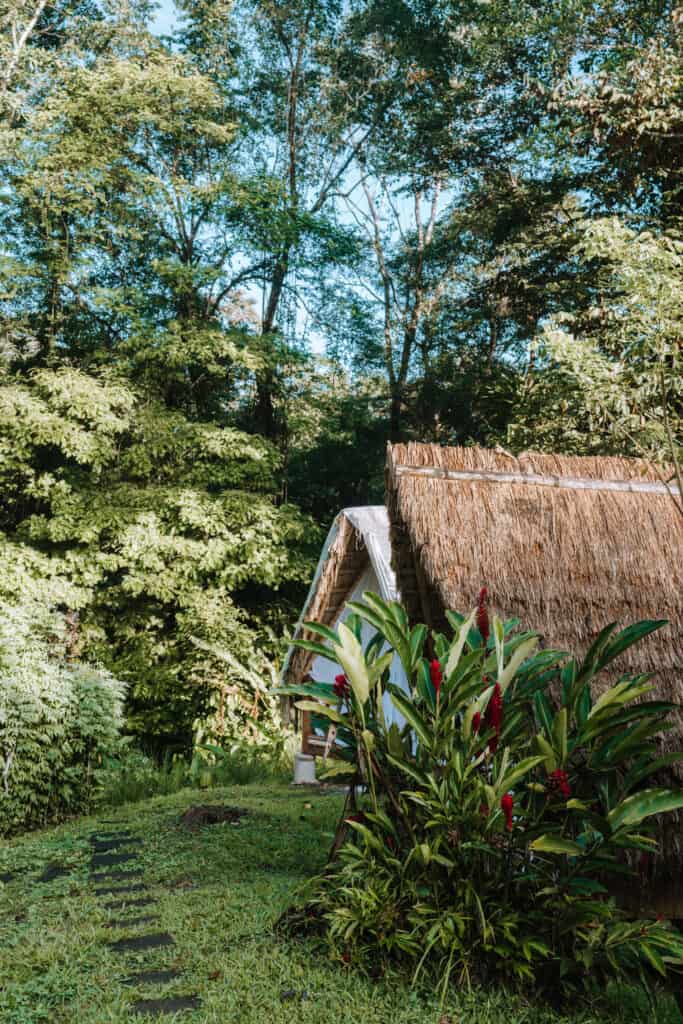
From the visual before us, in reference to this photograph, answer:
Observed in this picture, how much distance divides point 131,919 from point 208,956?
0.65m

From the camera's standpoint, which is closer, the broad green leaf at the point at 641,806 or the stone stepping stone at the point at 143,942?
the broad green leaf at the point at 641,806

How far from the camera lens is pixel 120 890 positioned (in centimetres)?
394

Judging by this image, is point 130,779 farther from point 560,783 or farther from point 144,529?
point 560,783

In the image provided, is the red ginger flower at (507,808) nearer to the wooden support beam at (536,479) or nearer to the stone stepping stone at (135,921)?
the stone stepping stone at (135,921)

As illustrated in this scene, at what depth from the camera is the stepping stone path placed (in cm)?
251

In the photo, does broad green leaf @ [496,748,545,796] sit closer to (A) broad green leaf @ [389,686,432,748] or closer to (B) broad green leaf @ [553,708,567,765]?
(B) broad green leaf @ [553,708,567,765]

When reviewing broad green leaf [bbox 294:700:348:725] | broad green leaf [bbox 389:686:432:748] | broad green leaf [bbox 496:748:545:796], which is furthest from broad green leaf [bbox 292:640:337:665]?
broad green leaf [bbox 496:748:545:796]

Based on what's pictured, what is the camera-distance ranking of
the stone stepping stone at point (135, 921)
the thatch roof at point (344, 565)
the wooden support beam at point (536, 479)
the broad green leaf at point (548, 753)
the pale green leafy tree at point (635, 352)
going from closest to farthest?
the broad green leaf at point (548, 753) < the stone stepping stone at point (135, 921) < the wooden support beam at point (536, 479) < the thatch roof at point (344, 565) < the pale green leafy tree at point (635, 352)

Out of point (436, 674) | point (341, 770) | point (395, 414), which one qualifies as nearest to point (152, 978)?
point (341, 770)

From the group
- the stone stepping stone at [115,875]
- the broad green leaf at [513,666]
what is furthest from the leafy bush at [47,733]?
the broad green leaf at [513,666]

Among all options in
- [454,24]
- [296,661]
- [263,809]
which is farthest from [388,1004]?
[454,24]

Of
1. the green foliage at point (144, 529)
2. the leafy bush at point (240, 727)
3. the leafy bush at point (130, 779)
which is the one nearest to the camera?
the leafy bush at point (130, 779)

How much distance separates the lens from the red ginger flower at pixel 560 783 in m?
2.58

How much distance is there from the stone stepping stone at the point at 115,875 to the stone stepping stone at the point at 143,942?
3.69 feet
